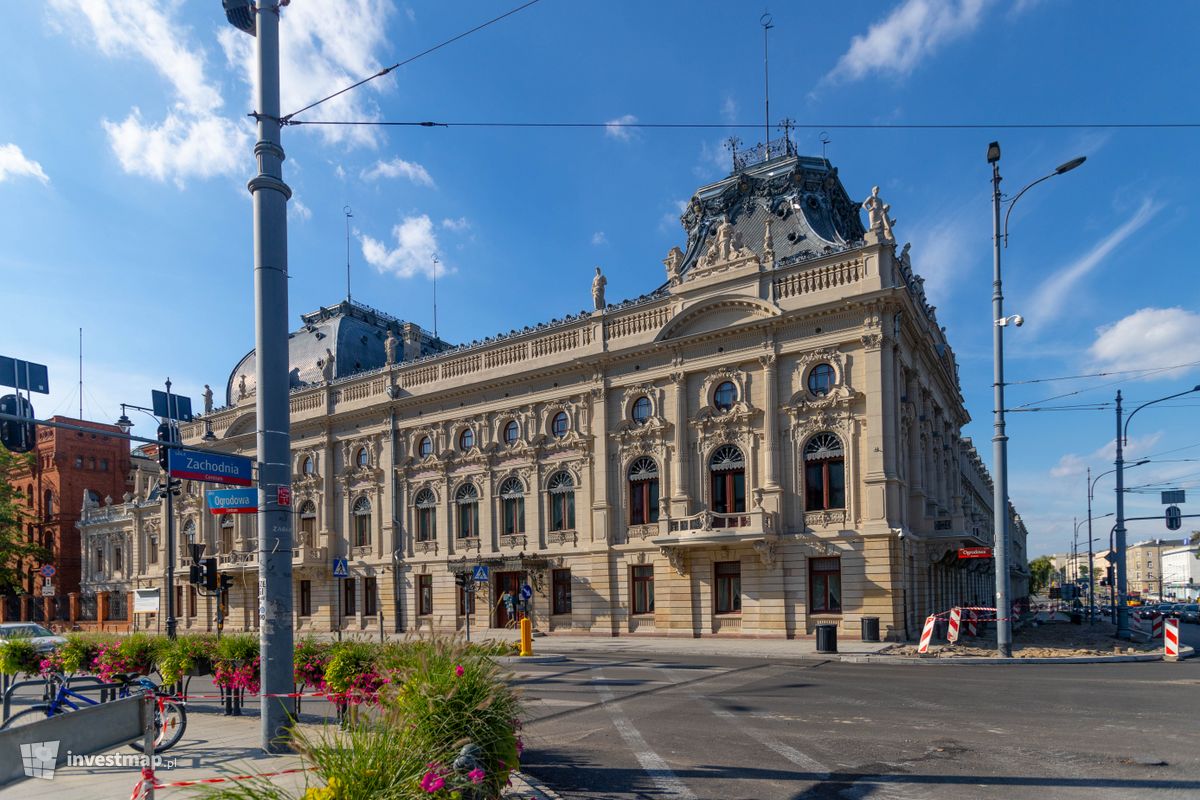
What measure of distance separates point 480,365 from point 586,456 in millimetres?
7600

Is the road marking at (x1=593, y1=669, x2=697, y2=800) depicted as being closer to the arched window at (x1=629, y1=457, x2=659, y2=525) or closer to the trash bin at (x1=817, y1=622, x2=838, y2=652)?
the trash bin at (x1=817, y1=622, x2=838, y2=652)

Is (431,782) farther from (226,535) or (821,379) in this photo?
(226,535)

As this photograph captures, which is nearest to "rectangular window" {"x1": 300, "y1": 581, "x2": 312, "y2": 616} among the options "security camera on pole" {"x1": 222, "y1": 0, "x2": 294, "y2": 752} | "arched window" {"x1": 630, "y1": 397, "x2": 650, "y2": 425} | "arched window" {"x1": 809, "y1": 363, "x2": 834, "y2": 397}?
"arched window" {"x1": 630, "y1": 397, "x2": 650, "y2": 425}

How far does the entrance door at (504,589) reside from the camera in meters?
37.6

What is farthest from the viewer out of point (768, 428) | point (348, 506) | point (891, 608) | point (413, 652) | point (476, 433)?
point (348, 506)

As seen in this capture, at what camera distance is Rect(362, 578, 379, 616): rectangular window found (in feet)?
139

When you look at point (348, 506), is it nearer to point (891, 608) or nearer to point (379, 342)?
point (379, 342)

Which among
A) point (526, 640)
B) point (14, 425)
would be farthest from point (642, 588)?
point (14, 425)

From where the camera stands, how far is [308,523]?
45.8 m

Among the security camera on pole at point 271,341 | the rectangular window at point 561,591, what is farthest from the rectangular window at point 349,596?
the security camera on pole at point 271,341

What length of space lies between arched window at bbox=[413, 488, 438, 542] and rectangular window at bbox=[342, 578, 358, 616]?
213 inches

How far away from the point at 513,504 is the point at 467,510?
284 centimetres

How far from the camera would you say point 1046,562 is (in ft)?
563

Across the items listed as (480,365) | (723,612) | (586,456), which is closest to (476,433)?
(480,365)
